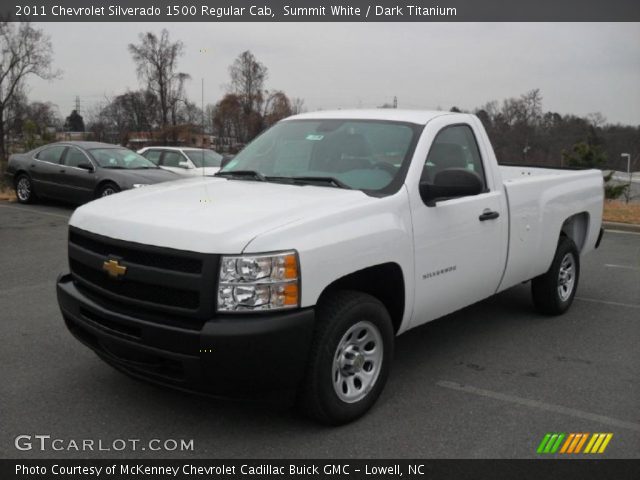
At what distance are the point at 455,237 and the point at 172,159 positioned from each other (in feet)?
44.0

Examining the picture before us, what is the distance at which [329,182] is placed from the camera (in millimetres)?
4324

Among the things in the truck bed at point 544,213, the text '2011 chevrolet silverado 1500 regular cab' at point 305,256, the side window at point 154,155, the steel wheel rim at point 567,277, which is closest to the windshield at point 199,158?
the side window at point 154,155

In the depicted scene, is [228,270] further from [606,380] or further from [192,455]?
[606,380]

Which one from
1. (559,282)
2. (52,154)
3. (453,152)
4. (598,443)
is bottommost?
(598,443)

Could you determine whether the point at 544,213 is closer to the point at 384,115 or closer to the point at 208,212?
the point at 384,115

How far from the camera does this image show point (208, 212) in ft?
11.9

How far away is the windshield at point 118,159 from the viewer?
13.4 meters

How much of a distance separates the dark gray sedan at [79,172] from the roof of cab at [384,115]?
7997 millimetres

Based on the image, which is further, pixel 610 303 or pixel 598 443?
pixel 610 303

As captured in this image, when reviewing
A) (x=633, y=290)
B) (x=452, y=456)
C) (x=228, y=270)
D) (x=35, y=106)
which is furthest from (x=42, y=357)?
(x=35, y=106)

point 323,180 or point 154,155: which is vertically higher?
point 154,155

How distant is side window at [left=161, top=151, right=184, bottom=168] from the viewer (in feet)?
55.0

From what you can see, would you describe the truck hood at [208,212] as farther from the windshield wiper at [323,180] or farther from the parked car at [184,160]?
the parked car at [184,160]

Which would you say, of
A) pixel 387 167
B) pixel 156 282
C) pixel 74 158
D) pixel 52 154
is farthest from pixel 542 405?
pixel 52 154
